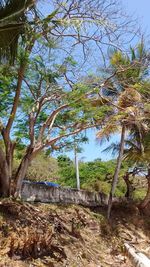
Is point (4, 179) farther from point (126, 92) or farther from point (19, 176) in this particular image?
point (126, 92)

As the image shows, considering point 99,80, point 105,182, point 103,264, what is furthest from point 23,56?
point 105,182

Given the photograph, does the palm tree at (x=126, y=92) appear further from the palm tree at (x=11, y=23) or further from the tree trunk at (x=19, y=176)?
the palm tree at (x=11, y=23)

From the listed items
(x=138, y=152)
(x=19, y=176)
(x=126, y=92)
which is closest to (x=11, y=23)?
(x=19, y=176)

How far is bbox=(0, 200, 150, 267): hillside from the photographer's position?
7.28 meters

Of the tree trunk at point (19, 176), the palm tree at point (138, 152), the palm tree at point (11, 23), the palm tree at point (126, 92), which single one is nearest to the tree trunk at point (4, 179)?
the tree trunk at point (19, 176)

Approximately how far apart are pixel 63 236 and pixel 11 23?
5.82 meters

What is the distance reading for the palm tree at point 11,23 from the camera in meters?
5.87

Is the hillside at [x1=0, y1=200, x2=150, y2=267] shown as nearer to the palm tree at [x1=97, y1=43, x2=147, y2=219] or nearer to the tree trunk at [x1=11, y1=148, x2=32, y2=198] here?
the tree trunk at [x1=11, y1=148, x2=32, y2=198]

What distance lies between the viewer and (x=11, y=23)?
592 centimetres

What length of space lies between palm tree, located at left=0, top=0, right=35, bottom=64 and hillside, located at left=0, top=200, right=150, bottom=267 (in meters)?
3.84

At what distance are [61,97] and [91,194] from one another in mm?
5354

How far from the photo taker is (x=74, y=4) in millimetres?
7355

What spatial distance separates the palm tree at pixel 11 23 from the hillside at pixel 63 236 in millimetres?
3835

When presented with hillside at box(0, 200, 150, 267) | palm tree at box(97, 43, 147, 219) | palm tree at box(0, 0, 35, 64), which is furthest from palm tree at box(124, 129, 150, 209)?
palm tree at box(0, 0, 35, 64)
